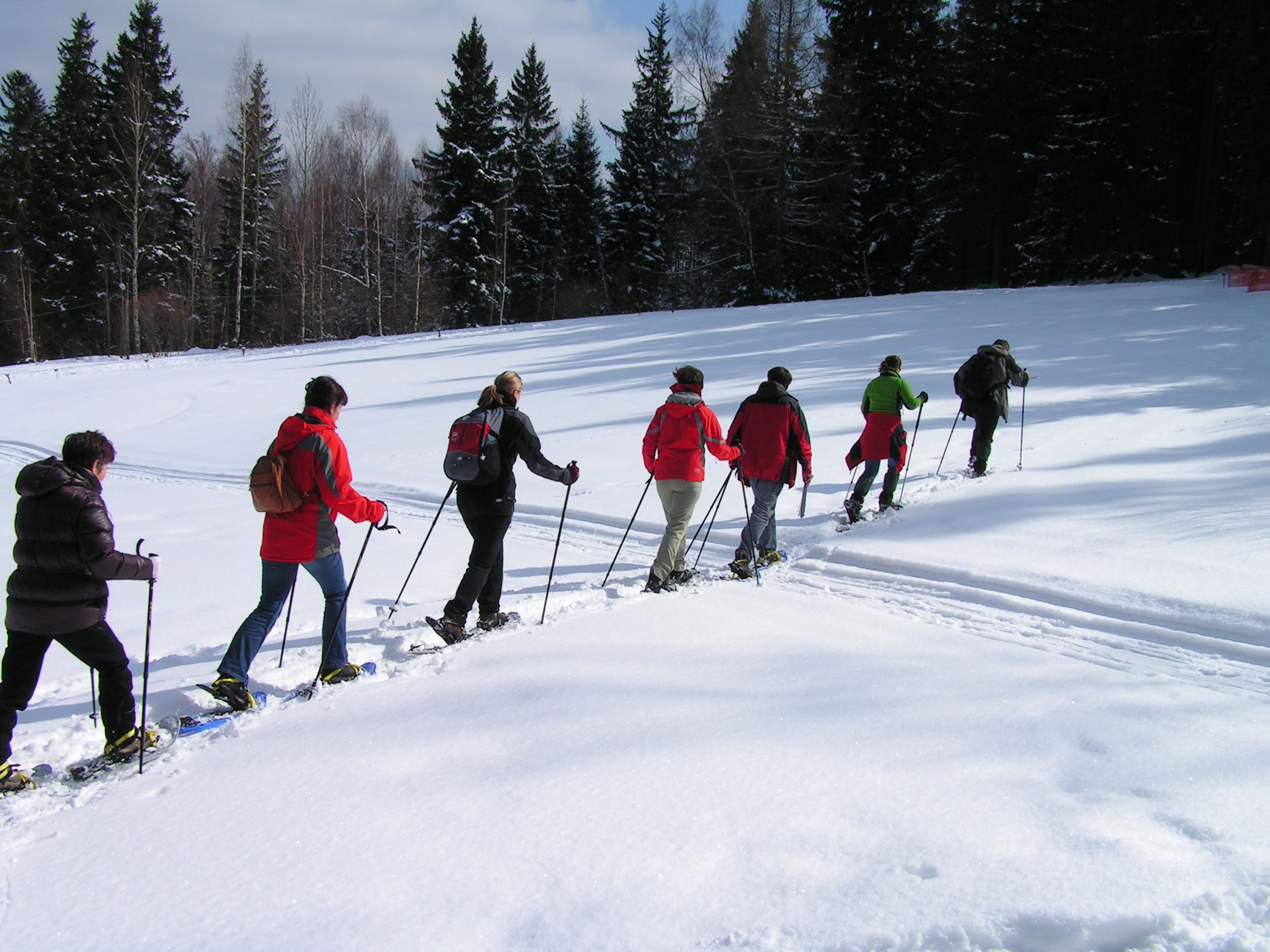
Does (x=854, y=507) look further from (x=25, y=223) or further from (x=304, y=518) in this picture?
(x=25, y=223)

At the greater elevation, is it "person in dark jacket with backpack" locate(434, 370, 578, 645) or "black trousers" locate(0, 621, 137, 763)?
"person in dark jacket with backpack" locate(434, 370, 578, 645)

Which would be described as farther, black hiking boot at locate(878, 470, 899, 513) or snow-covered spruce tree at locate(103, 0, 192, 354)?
snow-covered spruce tree at locate(103, 0, 192, 354)

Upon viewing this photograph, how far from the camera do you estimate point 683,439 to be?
5430mm

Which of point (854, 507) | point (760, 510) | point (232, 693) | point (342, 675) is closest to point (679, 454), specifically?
point (760, 510)

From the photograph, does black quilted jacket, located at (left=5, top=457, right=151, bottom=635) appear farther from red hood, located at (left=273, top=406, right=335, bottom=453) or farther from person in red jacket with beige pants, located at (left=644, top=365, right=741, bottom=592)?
person in red jacket with beige pants, located at (left=644, top=365, right=741, bottom=592)

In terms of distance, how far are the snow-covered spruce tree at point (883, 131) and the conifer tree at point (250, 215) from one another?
23885 millimetres

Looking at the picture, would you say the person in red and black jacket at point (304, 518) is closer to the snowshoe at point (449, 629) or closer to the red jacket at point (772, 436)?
the snowshoe at point (449, 629)

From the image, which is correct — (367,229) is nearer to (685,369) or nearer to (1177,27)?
(1177,27)

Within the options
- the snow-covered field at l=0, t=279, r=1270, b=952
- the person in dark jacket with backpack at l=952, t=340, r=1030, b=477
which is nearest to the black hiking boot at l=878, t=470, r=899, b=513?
the snow-covered field at l=0, t=279, r=1270, b=952

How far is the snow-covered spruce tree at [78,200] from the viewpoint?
34.8 m

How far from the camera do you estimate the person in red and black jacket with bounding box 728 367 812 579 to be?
5812 mm

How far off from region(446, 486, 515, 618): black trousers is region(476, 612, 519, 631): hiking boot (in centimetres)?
23

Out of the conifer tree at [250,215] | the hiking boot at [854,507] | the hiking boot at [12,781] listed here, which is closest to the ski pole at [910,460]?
the hiking boot at [854,507]

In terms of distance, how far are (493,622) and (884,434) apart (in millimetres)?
4247
